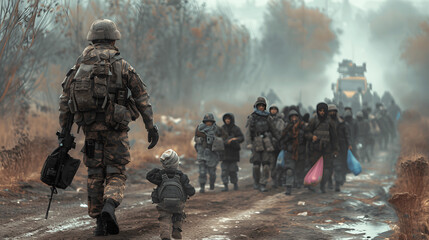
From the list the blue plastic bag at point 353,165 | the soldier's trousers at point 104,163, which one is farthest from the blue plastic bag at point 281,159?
the soldier's trousers at point 104,163

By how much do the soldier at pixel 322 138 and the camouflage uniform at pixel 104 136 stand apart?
249 inches

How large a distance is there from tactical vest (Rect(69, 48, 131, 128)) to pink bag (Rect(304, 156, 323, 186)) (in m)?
6.33

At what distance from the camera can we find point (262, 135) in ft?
37.7

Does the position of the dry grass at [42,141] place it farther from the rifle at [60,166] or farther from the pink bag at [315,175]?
the pink bag at [315,175]

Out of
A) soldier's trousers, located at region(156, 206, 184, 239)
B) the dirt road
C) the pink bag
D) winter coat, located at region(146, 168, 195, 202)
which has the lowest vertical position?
the dirt road

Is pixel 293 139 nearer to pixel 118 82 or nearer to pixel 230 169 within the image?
pixel 230 169

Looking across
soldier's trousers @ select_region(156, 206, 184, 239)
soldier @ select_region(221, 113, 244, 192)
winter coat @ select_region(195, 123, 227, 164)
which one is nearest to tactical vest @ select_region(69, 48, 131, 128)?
soldier's trousers @ select_region(156, 206, 184, 239)

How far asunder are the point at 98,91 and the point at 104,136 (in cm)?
44

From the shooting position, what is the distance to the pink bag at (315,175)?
37.2 feet

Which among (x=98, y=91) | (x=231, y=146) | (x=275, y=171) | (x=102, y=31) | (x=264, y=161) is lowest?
(x=275, y=171)

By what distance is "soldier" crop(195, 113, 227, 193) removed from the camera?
38.0 ft

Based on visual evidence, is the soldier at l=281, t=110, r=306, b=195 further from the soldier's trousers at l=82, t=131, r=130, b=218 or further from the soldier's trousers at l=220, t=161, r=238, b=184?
the soldier's trousers at l=82, t=131, r=130, b=218

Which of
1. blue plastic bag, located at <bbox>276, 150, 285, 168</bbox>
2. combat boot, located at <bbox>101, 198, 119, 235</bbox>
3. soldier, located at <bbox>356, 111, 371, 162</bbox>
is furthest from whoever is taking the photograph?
soldier, located at <bbox>356, 111, 371, 162</bbox>

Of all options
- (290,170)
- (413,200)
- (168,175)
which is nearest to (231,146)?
(290,170)
